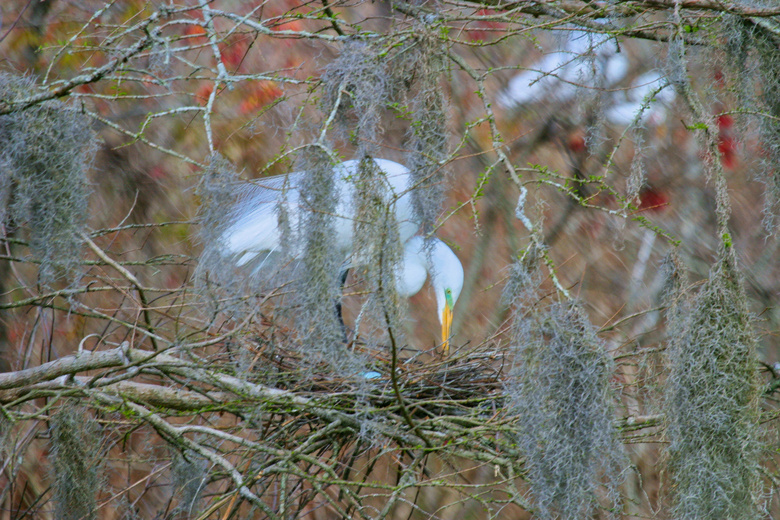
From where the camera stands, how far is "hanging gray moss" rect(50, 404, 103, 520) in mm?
2086

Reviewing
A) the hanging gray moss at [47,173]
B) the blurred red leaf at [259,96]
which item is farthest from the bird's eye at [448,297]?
the hanging gray moss at [47,173]

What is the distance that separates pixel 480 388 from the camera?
2.52 metres

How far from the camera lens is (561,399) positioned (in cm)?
146

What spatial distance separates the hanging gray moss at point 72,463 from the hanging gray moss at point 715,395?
140 centimetres

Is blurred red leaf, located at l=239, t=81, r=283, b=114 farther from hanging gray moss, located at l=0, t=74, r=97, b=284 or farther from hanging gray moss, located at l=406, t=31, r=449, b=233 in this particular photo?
hanging gray moss, located at l=406, t=31, r=449, b=233

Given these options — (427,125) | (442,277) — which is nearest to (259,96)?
(442,277)

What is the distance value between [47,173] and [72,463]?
2.55 feet

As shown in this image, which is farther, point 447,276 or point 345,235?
point 447,276

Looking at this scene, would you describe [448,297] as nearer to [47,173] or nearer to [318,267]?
[318,267]

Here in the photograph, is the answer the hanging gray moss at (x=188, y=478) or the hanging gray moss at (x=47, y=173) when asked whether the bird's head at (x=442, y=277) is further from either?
the hanging gray moss at (x=47, y=173)

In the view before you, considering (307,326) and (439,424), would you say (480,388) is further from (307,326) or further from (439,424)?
(307,326)

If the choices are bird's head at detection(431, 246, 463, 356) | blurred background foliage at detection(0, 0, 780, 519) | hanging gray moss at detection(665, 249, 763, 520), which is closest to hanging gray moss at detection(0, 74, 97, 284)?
blurred background foliage at detection(0, 0, 780, 519)

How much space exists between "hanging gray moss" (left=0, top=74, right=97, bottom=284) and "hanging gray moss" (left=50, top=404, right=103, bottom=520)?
43 cm

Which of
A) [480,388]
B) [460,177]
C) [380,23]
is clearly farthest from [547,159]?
[480,388]
